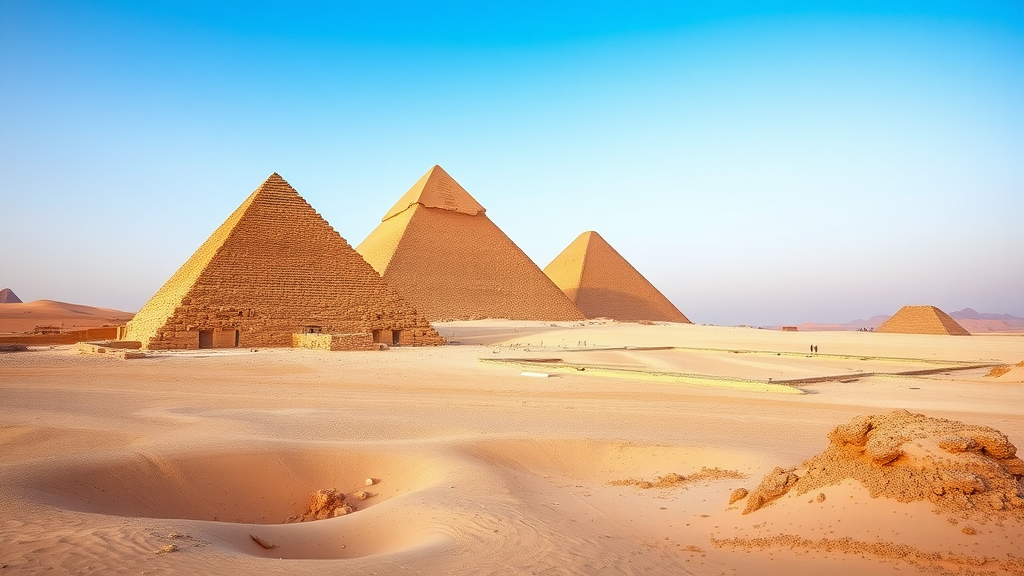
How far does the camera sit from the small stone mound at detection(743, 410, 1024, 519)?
330cm

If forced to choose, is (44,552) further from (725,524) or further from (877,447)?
(877,447)

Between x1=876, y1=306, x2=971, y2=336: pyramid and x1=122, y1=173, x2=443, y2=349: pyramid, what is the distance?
2952cm

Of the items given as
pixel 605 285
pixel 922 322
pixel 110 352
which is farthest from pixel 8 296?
pixel 922 322

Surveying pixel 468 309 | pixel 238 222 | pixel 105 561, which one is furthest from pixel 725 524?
pixel 468 309

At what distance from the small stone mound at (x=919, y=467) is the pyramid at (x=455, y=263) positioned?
38.1 metres

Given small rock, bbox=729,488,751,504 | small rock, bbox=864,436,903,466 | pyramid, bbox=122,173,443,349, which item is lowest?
small rock, bbox=729,488,751,504

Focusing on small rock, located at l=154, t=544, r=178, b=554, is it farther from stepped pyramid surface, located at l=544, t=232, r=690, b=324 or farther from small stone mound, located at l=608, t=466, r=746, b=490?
stepped pyramid surface, located at l=544, t=232, r=690, b=324

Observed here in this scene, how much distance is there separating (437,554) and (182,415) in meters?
5.51

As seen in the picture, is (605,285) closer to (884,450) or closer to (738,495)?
(738,495)

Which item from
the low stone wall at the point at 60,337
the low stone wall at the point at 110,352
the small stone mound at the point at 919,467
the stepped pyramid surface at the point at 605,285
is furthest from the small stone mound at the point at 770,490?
the stepped pyramid surface at the point at 605,285

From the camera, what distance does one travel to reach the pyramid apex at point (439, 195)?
163 feet

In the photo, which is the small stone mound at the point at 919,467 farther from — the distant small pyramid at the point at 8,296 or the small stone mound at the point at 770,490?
the distant small pyramid at the point at 8,296

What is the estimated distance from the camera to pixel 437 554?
11.0 ft

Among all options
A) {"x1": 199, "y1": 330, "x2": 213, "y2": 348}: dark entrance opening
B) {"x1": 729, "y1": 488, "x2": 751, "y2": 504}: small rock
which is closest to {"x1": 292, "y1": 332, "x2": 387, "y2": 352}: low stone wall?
{"x1": 199, "y1": 330, "x2": 213, "y2": 348}: dark entrance opening
